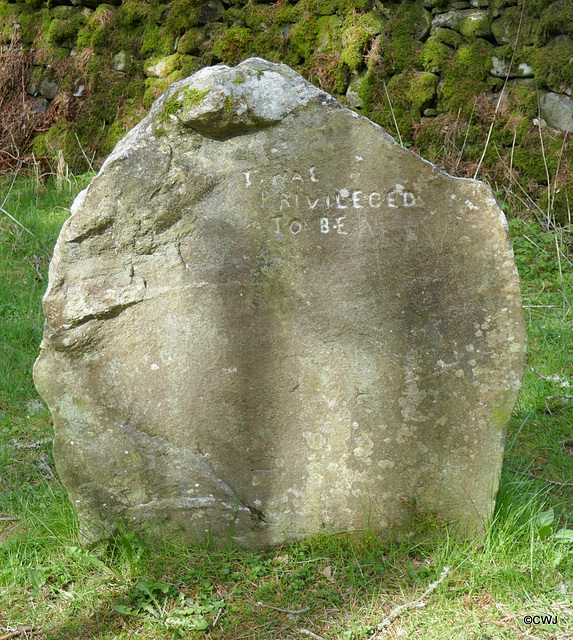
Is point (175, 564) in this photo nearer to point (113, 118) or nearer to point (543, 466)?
point (543, 466)

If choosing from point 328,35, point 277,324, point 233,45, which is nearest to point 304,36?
point 328,35

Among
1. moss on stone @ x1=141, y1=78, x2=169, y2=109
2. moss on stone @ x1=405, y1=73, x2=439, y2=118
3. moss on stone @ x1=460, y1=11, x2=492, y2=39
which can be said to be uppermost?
moss on stone @ x1=460, y1=11, x2=492, y2=39

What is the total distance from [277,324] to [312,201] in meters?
0.42

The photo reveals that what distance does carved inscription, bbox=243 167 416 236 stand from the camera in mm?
2193

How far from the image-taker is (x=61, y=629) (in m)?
2.14

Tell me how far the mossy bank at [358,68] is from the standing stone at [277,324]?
8.38 ft

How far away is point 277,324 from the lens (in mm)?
2271

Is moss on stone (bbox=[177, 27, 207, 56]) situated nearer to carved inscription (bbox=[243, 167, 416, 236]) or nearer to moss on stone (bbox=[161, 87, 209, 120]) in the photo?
moss on stone (bbox=[161, 87, 209, 120])

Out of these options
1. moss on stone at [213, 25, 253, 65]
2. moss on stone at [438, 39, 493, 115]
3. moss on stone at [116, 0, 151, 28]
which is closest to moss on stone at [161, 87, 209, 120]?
moss on stone at [438, 39, 493, 115]

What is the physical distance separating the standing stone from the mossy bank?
2.55 metres

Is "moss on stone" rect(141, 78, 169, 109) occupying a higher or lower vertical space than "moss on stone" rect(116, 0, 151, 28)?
lower

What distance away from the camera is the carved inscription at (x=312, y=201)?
86.4 inches

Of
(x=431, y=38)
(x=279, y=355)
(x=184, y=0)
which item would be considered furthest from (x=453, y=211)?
(x=184, y=0)

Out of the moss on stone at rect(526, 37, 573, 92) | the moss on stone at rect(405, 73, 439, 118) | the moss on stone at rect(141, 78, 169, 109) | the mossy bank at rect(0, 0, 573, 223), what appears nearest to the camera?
the moss on stone at rect(526, 37, 573, 92)
